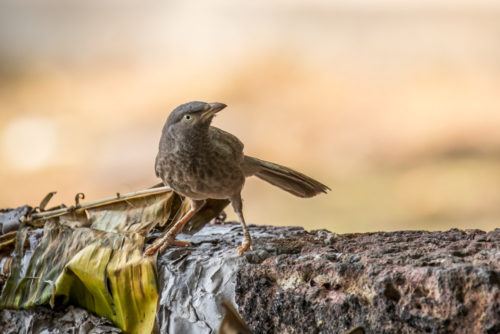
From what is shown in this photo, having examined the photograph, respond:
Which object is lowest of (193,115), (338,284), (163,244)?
(338,284)

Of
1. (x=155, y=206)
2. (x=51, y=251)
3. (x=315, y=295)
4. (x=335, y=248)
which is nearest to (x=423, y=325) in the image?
(x=315, y=295)

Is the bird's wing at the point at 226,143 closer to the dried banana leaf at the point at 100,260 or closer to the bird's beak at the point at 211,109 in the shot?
the bird's beak at the point at 211,109

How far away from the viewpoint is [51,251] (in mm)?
2287

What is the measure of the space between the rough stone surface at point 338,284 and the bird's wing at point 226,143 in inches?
13.3

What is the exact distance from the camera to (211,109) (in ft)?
6.60

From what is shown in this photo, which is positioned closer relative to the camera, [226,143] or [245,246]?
[245,246]

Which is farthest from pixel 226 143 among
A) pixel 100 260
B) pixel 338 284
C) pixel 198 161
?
pixel 338 284

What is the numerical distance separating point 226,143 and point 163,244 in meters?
0.44

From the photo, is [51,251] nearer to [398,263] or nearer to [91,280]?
[91,280]

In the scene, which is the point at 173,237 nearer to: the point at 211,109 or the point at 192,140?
the point at 192,140

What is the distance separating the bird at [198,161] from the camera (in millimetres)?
2062

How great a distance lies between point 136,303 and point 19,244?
24.7 inches

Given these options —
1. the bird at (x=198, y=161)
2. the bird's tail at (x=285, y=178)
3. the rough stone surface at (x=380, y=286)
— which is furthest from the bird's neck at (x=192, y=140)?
the rough stone surface at (x=380, y=286)

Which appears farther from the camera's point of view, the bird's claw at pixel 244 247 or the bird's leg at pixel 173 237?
the bird's leg at pixel 173 237
